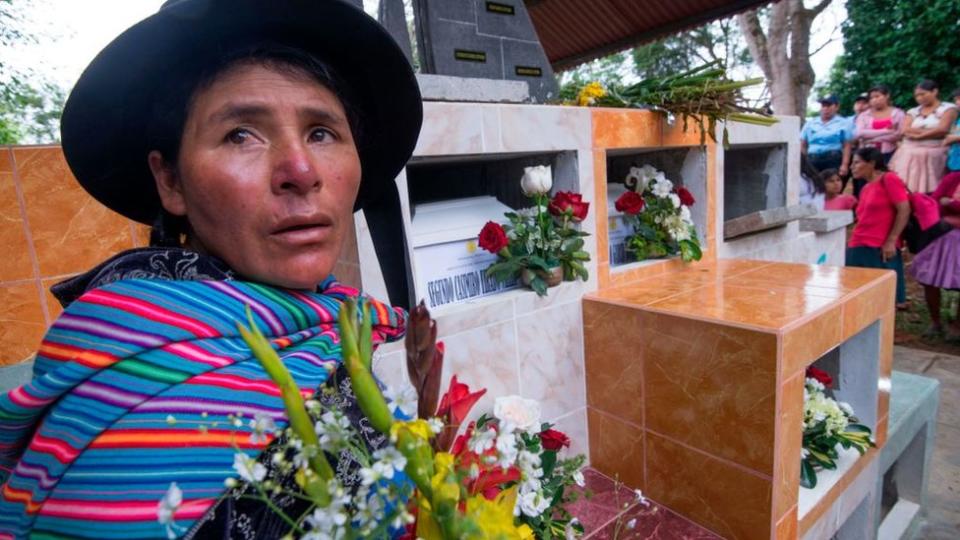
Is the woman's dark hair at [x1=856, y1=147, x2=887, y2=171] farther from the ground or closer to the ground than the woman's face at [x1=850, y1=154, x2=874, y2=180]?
farther from the ground

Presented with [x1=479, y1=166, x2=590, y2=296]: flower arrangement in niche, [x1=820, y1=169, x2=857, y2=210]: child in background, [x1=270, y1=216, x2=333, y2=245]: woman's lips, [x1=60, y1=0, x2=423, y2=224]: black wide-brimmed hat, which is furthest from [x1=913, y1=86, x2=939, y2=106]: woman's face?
[x1=270, y1=216, x2=333, y2=245]: woman's lips

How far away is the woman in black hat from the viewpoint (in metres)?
0.60

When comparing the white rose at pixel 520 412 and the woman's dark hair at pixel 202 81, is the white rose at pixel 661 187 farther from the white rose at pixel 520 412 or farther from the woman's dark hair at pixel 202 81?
the woman's dark hair at pixel 202 81

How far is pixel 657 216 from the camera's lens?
281 cm

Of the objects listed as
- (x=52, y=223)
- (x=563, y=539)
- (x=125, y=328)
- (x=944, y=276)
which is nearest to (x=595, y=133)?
(x=563, y=539)

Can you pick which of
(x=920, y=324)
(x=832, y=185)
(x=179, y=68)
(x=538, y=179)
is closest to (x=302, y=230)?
(x=179, y=68)

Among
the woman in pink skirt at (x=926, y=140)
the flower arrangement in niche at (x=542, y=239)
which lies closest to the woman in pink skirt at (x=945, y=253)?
the woman in pink skirt at (x=926, y=140)

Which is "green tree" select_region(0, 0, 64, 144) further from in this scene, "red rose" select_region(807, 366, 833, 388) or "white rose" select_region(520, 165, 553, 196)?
"red rose" select_region(807, 366, 833, 388)

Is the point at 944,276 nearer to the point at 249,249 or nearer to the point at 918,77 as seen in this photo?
the point at 249,249

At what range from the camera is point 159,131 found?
846mm

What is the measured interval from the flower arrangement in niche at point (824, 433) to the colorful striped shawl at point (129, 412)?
2438 millimetres

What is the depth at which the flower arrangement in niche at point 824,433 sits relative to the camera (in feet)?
7.48

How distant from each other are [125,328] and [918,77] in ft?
48.4

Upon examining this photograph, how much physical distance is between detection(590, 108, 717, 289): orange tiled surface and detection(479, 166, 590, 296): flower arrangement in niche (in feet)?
0.77
